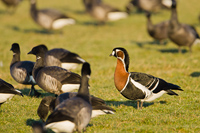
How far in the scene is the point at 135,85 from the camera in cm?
891

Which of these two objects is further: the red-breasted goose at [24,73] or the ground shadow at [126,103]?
the red-breasted goose at [24,73]

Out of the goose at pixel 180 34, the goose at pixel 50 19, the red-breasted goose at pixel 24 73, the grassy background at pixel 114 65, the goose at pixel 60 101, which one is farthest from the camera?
the goose at pixel 50 19

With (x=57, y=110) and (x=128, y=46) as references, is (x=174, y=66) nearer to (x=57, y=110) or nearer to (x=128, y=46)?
(x=128, y=46)

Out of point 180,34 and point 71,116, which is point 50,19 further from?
point 71,116

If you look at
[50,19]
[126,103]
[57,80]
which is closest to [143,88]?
[126,103]

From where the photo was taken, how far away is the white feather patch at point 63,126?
20.4 ft

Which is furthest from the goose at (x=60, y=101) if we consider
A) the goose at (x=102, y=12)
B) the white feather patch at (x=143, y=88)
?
the goose at (x=102, y=12)

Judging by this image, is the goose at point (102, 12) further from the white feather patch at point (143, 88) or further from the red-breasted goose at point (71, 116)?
the red-breasted goose at point (71, 116)

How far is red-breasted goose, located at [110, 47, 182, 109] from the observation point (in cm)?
890

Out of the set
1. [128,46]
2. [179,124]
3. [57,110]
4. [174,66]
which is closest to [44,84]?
[57,110]

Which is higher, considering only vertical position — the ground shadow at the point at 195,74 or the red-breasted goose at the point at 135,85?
the red-breasted goose at the point at 135,85

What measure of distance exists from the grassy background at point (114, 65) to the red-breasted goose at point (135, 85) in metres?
0.59

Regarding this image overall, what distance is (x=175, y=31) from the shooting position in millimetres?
18266

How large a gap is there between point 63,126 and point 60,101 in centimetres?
165
